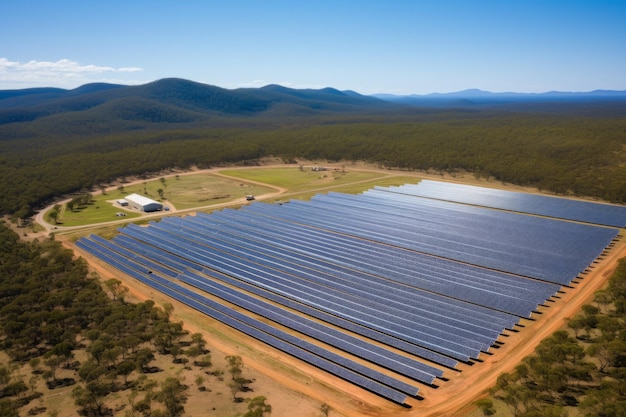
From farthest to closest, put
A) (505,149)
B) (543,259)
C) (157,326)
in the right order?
(505,149), (543,259), (157,326)

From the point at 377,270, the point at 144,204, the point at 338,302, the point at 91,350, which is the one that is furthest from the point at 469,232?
the point at 144,204

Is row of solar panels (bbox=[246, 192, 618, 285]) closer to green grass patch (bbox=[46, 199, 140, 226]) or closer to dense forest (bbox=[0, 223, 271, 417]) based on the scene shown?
green grass patch (bbox=[46, 199, 140, 226])

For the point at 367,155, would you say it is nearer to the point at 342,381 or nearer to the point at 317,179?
the point at 317,179

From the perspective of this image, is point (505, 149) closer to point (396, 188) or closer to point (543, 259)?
point (396, 188)

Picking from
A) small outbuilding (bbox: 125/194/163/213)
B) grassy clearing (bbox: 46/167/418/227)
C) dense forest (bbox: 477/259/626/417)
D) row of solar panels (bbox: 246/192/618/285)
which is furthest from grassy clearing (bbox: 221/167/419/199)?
dense forest (bbox: 477/259/626/417)

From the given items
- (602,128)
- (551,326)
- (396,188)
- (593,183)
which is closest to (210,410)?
(551,326)
